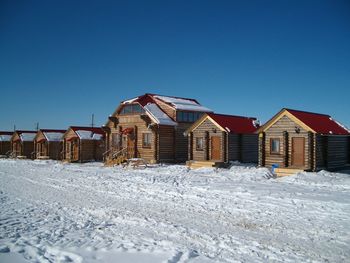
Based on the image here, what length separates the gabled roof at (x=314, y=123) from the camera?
2206 cm

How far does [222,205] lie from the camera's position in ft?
40.2

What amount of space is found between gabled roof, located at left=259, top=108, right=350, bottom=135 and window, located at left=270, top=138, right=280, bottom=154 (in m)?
1.07

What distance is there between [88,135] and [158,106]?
11.0 m

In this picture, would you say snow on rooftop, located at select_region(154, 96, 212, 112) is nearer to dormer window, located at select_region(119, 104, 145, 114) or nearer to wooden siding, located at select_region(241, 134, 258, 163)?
dormer window, located at select_region(119, 104, 145, 114)

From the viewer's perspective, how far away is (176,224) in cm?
960

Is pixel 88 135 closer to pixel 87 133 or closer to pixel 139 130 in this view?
pixel 87 133

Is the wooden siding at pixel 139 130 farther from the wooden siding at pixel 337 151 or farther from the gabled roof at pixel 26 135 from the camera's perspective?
the gabled roof at pixel 26 135

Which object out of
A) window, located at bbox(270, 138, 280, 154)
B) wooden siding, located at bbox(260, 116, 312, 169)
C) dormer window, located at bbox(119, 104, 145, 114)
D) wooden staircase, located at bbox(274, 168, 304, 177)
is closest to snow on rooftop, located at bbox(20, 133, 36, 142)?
dormer window, located at bbox(119, 104, 145, 114)

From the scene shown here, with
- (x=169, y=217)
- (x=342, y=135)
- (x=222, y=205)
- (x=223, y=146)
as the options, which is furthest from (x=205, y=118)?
(x=169, y=217)

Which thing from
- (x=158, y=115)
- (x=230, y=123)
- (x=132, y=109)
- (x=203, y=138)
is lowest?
(x=203, y=138)

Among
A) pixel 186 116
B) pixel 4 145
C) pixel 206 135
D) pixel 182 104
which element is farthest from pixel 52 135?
pixel 206 135

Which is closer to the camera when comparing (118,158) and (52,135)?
(118,158)

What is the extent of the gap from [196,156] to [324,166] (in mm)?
10280

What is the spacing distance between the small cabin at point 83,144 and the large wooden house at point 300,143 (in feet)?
72.7
